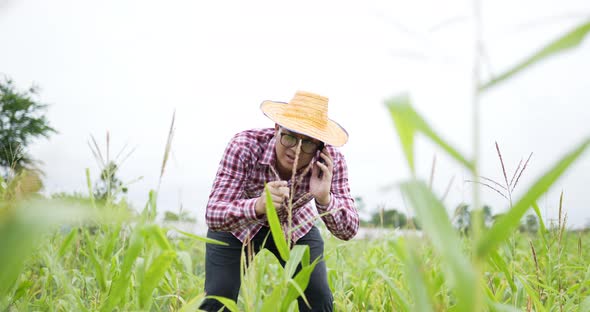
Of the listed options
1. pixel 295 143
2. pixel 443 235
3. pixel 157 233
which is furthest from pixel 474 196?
pixel 295 143

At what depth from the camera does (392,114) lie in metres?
0.64

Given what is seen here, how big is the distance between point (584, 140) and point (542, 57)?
0.38 feet

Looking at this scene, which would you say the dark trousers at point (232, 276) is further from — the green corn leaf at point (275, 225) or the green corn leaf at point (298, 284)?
the green corn leaf at point (275, 225)

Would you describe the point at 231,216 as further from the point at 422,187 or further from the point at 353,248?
the point at 353,248

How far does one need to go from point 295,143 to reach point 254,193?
0.49 metres

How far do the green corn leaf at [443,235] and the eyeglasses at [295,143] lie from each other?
5.20ft

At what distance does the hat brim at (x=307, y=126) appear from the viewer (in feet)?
7.14

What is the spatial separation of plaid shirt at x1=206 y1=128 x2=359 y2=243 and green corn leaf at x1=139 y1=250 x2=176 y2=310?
2.84ft

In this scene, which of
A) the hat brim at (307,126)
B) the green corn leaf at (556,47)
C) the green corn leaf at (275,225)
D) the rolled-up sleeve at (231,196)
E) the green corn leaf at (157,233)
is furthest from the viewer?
the hat brim at (307,126)

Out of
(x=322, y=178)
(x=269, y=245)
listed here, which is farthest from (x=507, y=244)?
(x=269, y=245)

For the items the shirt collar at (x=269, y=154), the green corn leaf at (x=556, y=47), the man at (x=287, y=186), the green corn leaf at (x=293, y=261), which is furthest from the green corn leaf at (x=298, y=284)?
the shirt collar at (x=269, y=154)

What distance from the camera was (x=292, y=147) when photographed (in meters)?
2.18

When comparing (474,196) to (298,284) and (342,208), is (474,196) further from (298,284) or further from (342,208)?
(342,208)

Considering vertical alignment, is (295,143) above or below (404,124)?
above
